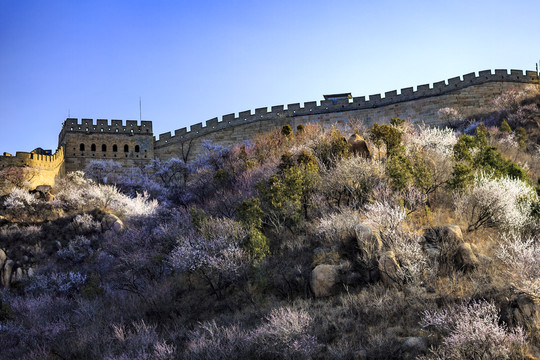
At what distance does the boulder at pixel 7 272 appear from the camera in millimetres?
21656

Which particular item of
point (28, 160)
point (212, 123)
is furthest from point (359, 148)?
point (28, 160)

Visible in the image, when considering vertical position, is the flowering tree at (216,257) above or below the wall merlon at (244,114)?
below

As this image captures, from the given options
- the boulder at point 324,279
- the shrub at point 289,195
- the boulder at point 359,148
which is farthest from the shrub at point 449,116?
the boulder at point 324,279

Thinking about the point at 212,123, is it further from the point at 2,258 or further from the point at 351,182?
the point at 351,182

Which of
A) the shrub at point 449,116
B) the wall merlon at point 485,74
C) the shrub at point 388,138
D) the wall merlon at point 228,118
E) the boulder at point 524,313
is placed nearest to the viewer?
the boulder at point 524,313

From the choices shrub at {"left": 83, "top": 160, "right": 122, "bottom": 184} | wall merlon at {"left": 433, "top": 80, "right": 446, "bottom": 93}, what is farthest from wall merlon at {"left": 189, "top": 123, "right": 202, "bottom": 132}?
wall merlon at {"left": 433, "top": 80, "right": 446, "bottom": 93}

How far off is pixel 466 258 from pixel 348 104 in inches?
1022

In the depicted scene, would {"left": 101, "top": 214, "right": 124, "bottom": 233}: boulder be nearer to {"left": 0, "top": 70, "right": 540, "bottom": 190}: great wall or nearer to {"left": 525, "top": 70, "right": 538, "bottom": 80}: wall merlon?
{"left": 0, "top": 70, "right": 540, "bottom": 190}: great wall

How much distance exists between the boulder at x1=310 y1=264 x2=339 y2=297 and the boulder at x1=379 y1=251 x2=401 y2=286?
127 cm

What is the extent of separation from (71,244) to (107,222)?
222 centimetres

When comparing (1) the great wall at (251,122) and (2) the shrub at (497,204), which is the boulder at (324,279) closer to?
(2) the shrub at (497,204)

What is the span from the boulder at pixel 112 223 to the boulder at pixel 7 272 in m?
4.42

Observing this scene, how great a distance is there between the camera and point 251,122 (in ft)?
124

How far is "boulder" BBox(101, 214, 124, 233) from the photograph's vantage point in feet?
81.9
